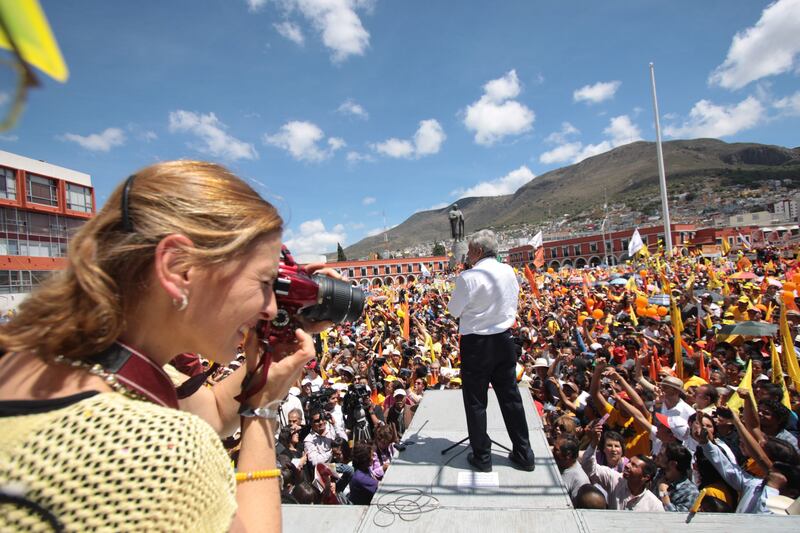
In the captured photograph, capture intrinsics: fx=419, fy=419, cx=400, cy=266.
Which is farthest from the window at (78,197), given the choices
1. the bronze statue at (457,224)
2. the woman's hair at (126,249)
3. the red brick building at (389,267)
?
the red brick building at (389,267)

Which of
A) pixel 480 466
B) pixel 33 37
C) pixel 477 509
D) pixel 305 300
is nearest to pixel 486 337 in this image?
pixel 480 466

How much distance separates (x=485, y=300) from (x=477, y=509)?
1.35 metres

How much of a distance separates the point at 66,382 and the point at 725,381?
719cm

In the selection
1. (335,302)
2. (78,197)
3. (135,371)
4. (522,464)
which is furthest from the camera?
(78,197)

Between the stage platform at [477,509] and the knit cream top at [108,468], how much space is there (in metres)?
1.87

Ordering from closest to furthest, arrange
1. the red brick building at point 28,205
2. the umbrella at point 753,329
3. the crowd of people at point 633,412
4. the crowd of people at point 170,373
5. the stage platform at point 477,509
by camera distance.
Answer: the crowd of people at point 170,373, the stage platform at point 477,509, the crowd of people at point 633,412, the umbrella at point 753,329, the red brick building at point 28,205

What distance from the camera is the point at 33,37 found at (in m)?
0.50

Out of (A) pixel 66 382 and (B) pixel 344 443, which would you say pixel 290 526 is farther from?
(B) pixel 344 443

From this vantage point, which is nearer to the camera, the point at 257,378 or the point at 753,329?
the point at 257,378

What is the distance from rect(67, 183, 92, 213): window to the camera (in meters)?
33.0

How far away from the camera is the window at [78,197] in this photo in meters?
33.0

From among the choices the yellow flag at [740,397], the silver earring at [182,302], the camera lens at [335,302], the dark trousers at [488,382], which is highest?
the silver earring at [182,302]

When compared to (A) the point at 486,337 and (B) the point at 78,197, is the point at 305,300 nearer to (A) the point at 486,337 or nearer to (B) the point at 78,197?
(A) the point at 486,337

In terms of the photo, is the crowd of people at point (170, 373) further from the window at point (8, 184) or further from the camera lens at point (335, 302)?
the window at point (8, 184)
